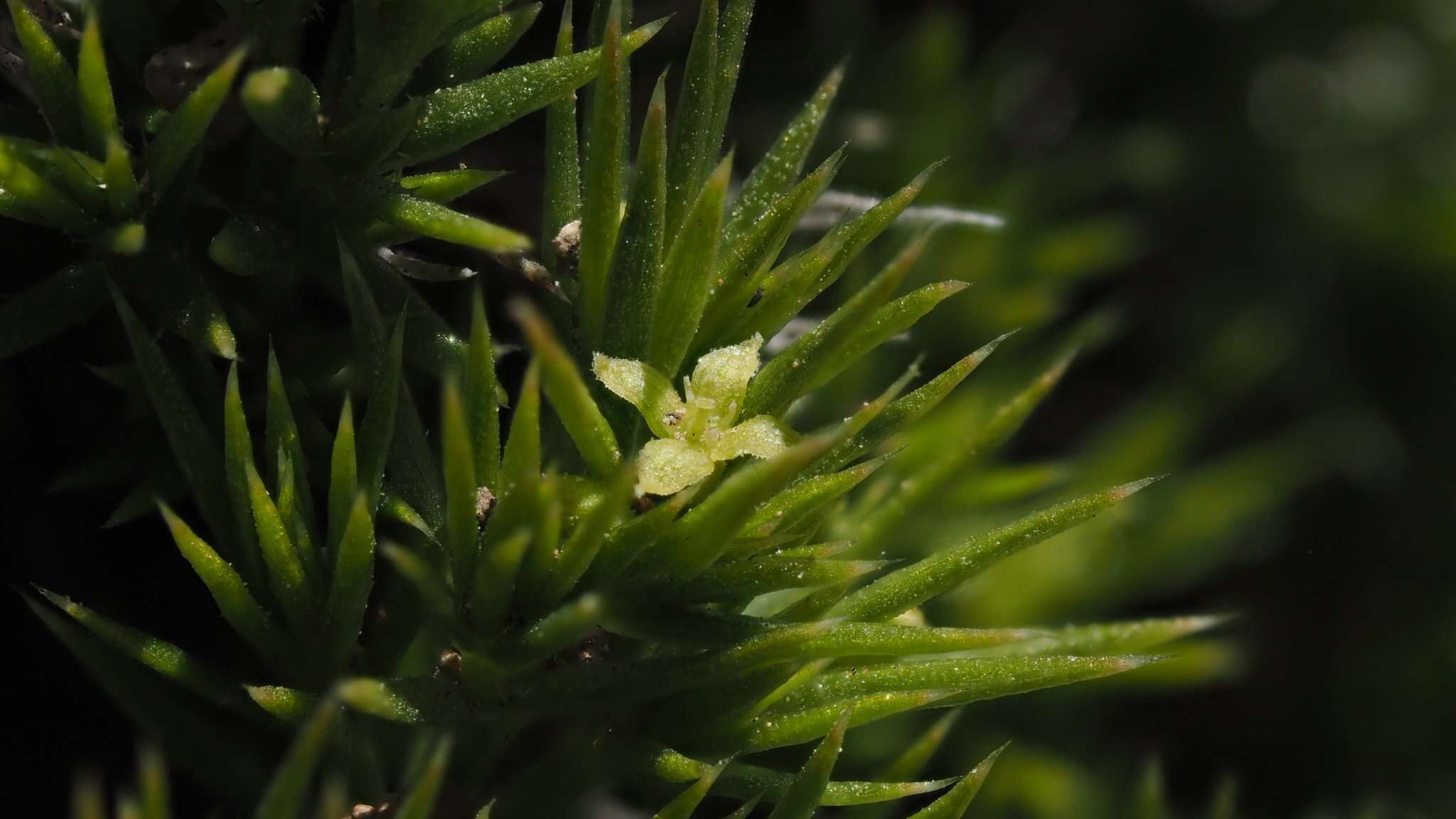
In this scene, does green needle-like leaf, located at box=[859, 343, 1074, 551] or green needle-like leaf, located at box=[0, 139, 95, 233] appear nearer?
green needle-like leaf, located at box=[0, 139, 95, 233]

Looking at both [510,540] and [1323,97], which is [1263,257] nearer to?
[1323,97]

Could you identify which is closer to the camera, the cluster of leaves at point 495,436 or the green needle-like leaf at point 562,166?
the cluster of leaves at point 495,436

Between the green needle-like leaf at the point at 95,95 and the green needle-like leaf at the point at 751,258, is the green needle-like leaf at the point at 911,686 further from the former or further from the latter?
the green needle-like leaf at the point at 95,95

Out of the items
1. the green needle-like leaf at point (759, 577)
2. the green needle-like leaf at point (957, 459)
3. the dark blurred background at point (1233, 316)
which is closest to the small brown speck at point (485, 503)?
the green needle-like leaf at point (759, 577)

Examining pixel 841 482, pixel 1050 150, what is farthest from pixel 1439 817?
pixel 841 482

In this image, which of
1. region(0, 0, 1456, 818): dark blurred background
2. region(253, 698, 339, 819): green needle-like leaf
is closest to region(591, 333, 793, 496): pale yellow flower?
region(253, 698, 339, 819): green needle-like leaf

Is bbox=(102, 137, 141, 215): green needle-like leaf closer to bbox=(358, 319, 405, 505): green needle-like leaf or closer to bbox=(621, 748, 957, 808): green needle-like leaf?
bbox=(358, 319, 405, 505): green needle-like leaf
